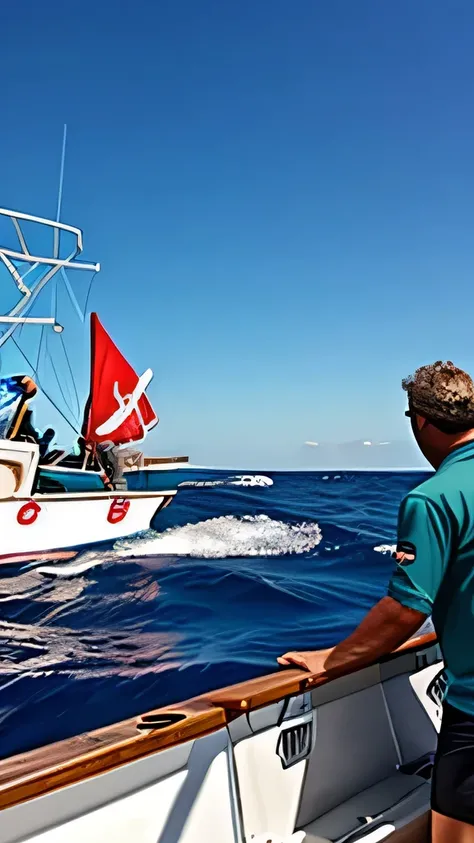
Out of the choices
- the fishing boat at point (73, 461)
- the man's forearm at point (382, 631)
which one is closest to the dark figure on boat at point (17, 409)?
the fishing boat at point (73, 461)

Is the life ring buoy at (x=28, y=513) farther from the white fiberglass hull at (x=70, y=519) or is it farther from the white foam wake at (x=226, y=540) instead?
the white foam wake at (x=226, y=540)

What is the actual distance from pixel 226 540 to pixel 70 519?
392cm

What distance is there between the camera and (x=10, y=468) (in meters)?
12.0

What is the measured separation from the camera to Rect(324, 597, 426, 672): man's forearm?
1.21 meters

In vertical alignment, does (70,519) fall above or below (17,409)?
below

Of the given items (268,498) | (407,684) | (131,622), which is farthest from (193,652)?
(268,498)

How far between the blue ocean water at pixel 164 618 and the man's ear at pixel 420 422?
135 inches

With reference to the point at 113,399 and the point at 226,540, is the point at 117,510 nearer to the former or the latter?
the point at 226,540

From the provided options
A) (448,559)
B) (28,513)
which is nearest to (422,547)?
(448,559)

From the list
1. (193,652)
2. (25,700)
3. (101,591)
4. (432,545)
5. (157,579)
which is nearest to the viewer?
(432,545)

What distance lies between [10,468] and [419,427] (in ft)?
38.8

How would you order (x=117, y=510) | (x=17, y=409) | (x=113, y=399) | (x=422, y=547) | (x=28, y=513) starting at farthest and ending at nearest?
A: (x=113, y=399)
(x=117, y=510)
(x=17, y=409)
(x=28, y=513)
(x=422, y=547)

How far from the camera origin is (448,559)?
1.17 meters

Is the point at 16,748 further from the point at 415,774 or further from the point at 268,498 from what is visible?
the point at 268,498
